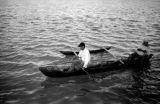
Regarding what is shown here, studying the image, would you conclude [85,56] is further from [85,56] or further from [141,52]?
[141,52]

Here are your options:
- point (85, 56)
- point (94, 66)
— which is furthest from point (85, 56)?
point (94, 66)

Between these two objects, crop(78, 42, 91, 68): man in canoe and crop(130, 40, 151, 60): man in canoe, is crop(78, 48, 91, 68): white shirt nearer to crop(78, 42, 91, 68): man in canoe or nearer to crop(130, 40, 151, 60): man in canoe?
crop(78, 42, 91, 68): man in canoe

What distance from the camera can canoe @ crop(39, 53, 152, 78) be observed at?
965 centimetres

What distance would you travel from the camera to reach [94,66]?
34.5 ft

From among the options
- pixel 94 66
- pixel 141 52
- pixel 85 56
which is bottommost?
pixel 94 66

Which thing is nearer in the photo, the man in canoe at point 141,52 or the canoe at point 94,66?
the canoe at point 94,66

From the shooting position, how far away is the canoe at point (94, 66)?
965 centimetres

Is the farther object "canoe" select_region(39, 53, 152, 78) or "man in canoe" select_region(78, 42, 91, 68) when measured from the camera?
"man in canoe" select_region(78, 42, 91, 68)

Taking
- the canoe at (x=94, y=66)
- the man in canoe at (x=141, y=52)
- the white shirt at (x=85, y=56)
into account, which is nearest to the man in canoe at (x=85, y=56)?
the white shirt at (x=85, y=56)

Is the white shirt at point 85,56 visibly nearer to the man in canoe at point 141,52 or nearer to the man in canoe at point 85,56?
the man in canoe at point 85,56

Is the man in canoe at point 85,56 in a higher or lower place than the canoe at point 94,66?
higher

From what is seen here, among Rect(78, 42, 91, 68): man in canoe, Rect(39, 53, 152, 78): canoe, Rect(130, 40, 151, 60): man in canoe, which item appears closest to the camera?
Rect(39, 53, 152, 78): canoe

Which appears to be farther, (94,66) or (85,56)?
(94,66)

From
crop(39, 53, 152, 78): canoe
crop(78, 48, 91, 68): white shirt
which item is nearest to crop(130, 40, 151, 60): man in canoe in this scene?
crop(39, 53, 152, 78): canoe
